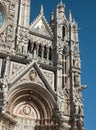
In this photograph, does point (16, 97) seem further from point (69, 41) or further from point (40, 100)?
point (69, 41)

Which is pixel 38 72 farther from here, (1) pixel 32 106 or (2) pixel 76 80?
(2) pixel 76 80

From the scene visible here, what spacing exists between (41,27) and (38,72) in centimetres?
528

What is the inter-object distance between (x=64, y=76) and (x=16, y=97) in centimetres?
455

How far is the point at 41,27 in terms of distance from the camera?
23.6m

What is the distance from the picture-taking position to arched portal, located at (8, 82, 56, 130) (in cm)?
1867

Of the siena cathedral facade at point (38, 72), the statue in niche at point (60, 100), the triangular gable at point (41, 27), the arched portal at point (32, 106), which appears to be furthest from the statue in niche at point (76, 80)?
the triangular gable at point (41, 27)

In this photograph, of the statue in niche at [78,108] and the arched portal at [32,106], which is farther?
the statue in niche at [78,108]

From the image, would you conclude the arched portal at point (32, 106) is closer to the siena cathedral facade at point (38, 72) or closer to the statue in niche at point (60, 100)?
the siena cathedral facade at point (38, 72)

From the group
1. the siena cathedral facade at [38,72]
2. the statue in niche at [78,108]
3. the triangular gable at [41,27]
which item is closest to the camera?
the siena cathedral facade at [38,72]

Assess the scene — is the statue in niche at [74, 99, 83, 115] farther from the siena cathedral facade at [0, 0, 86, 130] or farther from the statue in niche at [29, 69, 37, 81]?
the statue in niche at [29, 69, 37, 81]

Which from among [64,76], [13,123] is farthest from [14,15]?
[13,123]

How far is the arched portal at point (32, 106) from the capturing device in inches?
735

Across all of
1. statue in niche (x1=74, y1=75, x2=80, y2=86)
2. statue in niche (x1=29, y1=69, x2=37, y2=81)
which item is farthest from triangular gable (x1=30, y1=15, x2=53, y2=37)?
statue in niche (x1=29, y1=69, x2=37, y2=81)

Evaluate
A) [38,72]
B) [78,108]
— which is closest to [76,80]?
[78,108]
